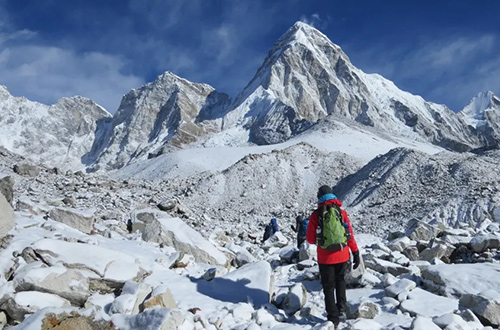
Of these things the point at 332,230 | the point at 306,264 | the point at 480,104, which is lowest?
the point at 306,264

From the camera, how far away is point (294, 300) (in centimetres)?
523

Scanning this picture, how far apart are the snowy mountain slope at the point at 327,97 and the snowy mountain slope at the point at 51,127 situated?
80.2 m

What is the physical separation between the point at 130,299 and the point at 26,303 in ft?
3.68

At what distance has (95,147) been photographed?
504 ft

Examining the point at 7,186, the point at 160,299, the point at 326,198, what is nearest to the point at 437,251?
the point at 326,198

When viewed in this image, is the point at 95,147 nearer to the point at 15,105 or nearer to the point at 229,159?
the point at 15,105

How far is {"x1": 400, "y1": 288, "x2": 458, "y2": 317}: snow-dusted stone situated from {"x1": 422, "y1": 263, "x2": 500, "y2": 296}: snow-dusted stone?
1.18 ft

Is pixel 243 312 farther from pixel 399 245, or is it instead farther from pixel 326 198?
pixel 399 245

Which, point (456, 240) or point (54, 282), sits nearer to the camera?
point (54, 282)

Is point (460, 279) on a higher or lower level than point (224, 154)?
lower

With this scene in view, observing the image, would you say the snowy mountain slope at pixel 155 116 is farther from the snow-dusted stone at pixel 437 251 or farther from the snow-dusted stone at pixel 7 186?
the snow-dusted stone at pixel 437 251

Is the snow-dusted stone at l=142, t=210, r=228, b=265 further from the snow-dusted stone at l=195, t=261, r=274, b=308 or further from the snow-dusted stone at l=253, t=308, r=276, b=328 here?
the snow-dusted stone at l=253, t=308, r=276, b=328

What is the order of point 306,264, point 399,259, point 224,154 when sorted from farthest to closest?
point 224,154
point 399,259
point 306,264

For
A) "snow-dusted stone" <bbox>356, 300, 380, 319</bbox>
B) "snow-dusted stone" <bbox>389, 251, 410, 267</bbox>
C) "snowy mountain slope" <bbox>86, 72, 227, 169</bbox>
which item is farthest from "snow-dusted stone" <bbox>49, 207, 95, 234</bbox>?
"snowy mountain slope" <bbox>86, 72, 227, 169</bbox>
